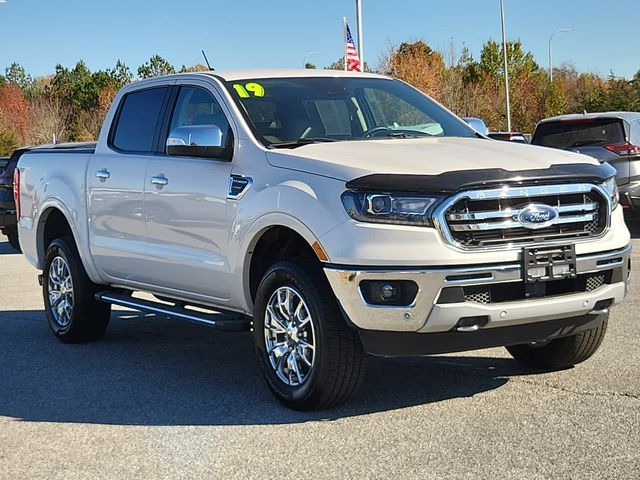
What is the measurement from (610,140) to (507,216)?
32.1 feet

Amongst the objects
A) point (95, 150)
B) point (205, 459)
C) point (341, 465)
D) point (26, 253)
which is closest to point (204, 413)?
point (205, 459)

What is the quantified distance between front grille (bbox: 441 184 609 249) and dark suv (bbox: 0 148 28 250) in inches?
505

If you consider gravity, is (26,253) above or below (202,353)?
above

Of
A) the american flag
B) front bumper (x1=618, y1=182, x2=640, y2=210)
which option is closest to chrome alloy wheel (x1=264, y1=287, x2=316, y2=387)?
front bumper (x1=618, y1=182, x2=640, y2=210)

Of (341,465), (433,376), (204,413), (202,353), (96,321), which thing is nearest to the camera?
(341,465)

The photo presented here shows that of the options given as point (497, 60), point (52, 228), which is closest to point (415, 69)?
point (497, 60)

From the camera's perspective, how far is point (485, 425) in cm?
523

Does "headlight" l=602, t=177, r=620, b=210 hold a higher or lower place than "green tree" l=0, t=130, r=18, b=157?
lower

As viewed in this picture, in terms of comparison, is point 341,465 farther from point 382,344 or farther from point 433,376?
point 433,376

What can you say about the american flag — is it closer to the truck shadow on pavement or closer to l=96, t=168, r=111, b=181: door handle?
the truck shadow on pavement

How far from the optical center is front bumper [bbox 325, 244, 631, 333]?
5.09m

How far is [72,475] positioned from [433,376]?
245 centimetres

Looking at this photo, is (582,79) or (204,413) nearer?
(204,413)

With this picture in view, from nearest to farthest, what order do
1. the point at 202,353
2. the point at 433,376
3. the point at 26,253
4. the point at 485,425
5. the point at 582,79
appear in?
the point at 485,425 → the point at 433,376 → the point at 202,353 → the point at 26,253 → the point at 582,79
